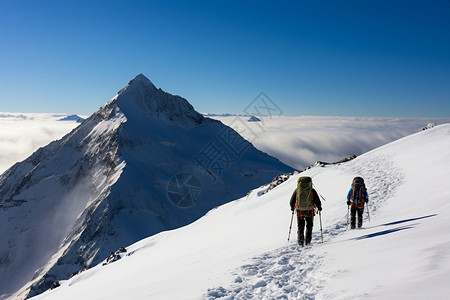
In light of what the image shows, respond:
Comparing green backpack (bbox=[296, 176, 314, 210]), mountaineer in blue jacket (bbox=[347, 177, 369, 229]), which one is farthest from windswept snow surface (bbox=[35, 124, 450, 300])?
green backpack (bbox=[296, 176, 314, 210])

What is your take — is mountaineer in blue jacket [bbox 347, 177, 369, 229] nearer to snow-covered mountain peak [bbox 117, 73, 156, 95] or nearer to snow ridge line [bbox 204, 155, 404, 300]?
snow ridge line [bbox 204, 155, 404, 300]

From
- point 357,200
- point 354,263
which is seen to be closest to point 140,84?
point 357,200

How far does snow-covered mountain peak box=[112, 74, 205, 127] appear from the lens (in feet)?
553

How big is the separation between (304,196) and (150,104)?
17929cm

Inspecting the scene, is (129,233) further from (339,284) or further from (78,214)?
(339,284)

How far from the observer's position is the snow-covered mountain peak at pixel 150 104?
553 ft

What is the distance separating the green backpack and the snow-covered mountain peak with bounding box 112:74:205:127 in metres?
163

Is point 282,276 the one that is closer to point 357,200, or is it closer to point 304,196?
point 304,196

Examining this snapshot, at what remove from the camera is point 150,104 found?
17925cm

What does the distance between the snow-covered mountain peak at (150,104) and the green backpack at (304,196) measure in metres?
163

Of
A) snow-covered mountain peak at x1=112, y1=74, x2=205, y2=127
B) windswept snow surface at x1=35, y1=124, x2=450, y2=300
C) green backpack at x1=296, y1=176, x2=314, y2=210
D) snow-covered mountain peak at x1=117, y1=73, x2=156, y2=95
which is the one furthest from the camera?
snow-covered mountain peak at x1=117, y1=73, x2=156, y2=95

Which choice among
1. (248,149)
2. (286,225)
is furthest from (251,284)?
(248,149)

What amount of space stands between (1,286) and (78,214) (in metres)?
34.1

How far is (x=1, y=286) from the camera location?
10112 cm
